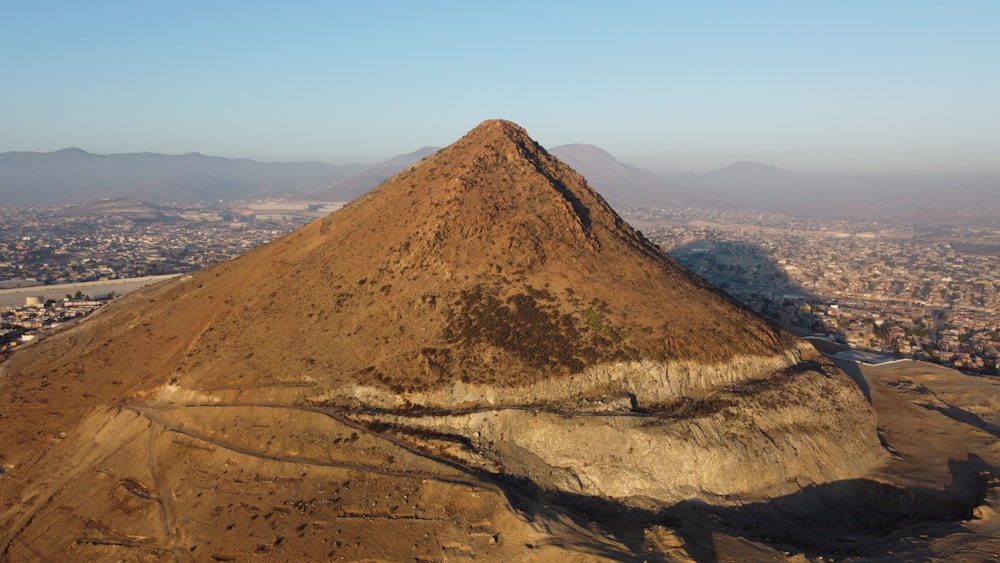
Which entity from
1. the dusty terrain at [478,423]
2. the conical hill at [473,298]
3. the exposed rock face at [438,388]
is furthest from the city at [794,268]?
the conical hill at [473,298]

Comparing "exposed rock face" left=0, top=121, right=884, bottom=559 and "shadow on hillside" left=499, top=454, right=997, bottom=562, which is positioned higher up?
"exposed rock face" left=0, top=121, right=884, bottom=559

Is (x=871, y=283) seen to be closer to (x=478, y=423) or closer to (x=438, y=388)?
(x=478, y=423)

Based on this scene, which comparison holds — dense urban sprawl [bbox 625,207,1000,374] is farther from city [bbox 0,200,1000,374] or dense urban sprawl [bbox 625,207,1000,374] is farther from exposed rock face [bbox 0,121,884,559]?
exposed rock face [bbox 0,121,884,559]

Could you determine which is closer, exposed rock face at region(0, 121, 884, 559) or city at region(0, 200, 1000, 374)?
exposed rock face at region(0, 121, 884, 559)

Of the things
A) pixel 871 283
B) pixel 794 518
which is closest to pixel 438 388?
pixel 794 518

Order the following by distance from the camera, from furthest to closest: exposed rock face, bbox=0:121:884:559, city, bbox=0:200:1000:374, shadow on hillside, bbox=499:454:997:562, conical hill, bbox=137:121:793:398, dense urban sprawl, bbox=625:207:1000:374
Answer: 1. city, bbox=0:200:1000:374
2. dense urban sprawl, bbox=625:207:1000:374
3. conical hill, bbox=137:121:793:398
4. exposed rock face, bbox=0:121:884:559
5. shadow on hillside, bbox=499:454:997:562

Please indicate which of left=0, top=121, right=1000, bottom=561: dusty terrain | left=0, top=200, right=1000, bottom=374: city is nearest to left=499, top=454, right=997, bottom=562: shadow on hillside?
left=0, top=121, right=1000, bottom=561: dusty terrain

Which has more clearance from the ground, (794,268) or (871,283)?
(794,268)
